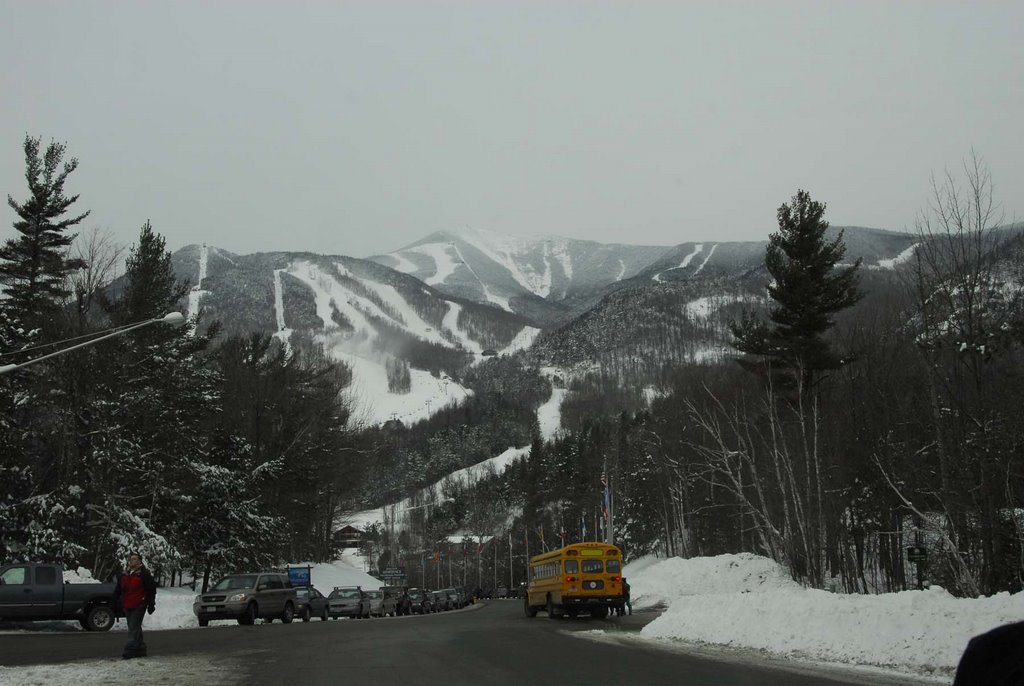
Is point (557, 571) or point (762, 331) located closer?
point (557, 571)

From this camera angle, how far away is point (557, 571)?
33500mm

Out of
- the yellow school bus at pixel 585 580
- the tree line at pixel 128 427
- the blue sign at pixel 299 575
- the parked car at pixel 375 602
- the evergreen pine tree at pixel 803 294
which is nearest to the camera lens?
the yellow school bus at pixel 585 580

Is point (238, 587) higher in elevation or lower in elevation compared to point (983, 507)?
lower

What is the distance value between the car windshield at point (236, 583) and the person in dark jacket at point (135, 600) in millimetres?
16509

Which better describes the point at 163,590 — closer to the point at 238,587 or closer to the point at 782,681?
the point at 238,587

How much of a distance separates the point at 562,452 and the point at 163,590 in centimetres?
9223

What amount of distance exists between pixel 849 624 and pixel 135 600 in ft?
42.8

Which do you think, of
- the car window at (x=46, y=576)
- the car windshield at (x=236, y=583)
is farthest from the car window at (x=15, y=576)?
the car windshield at (x=236, y=583)

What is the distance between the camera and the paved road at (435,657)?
12.8m

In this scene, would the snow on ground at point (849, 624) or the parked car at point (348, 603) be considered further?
the parked car at point (348, 603)

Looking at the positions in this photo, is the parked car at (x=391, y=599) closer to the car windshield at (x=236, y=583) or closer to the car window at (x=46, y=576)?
the car windshield at (x=236, y=583)

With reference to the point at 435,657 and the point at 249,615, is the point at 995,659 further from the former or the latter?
the point at 249,615

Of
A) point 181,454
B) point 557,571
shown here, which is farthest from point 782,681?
point 181,454

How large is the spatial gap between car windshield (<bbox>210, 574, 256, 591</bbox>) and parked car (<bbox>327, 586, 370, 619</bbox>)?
1085 cm
